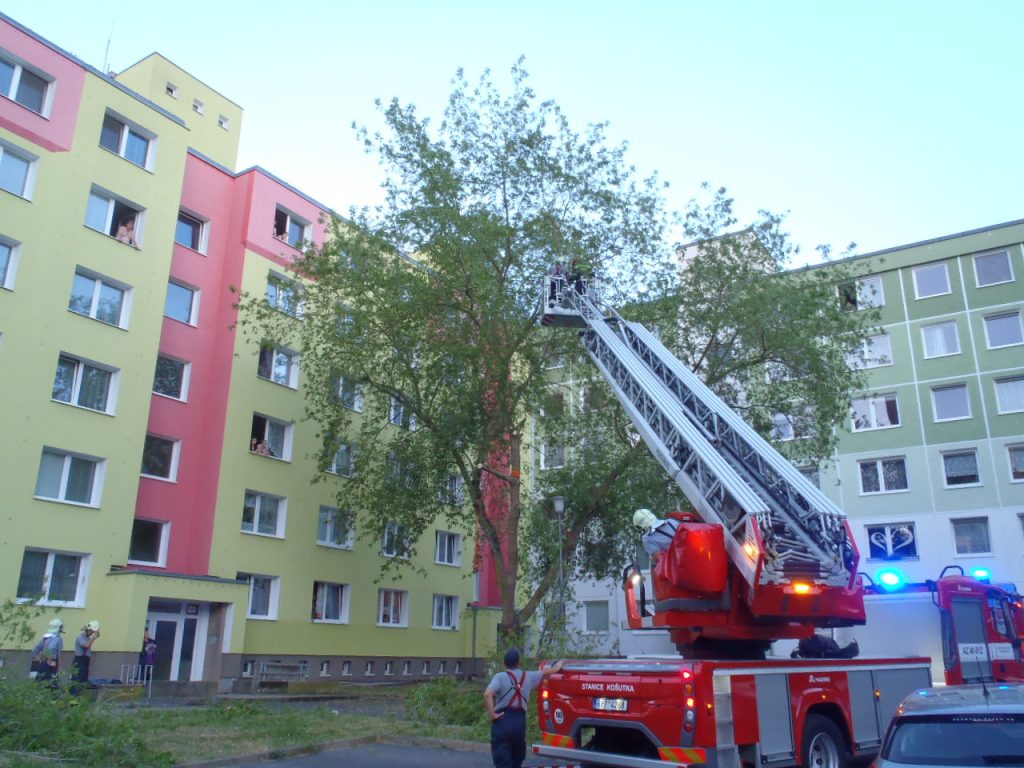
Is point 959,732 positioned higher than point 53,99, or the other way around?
point 53,99

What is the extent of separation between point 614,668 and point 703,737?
1.25 meters

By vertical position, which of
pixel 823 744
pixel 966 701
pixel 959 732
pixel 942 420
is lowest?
pixel 823 744

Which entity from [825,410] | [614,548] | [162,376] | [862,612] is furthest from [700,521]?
[162,376]

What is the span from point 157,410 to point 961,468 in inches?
1140

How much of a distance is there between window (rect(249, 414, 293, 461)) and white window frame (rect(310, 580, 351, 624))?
455 centimetres

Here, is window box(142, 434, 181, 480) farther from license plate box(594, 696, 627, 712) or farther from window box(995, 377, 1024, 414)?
window box(995, 377, 1024, 414)

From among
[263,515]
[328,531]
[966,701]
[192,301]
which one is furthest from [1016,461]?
[966,701]

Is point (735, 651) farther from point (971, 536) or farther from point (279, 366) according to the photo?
point (971, 536)

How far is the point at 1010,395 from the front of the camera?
32.8 metres

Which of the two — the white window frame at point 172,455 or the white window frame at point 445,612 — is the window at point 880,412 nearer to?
the white window frame at point 445,612

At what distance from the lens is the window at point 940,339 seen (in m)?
34.6

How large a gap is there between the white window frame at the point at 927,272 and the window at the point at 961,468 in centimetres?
674

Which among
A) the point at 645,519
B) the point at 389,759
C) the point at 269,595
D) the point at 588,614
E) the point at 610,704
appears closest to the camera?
the point at 610,704

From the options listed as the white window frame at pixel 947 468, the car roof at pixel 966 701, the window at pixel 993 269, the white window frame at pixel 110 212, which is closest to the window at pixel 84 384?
the white window frame at pixel 110 212
